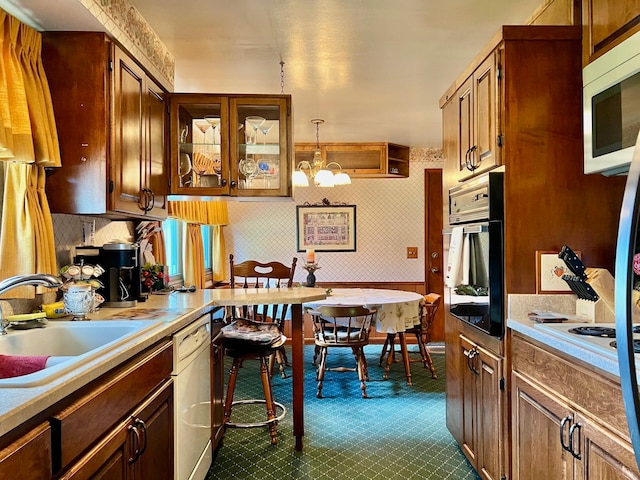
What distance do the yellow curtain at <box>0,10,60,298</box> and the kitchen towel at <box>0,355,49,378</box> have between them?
1.73ft

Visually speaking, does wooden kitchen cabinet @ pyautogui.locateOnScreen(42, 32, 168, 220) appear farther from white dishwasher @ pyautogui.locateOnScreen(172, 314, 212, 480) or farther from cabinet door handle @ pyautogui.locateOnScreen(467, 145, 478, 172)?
cabinet door handle @ pyautogui.locateOnScreen(467, 145, 478, 172)

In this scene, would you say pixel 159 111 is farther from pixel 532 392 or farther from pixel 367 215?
pixel 367 215

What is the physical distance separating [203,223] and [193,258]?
39cm

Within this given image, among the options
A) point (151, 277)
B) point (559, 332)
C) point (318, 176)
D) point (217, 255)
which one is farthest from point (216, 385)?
point (217, 255)

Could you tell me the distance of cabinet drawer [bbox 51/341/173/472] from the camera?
1.01 metres

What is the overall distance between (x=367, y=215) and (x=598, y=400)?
4.32m

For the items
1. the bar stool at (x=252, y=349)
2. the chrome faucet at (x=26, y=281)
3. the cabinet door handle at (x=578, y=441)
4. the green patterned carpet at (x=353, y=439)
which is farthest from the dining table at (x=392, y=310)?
the chrome faucet at (x=26, y=281)

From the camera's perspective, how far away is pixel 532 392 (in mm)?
1688

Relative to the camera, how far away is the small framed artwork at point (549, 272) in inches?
73.9

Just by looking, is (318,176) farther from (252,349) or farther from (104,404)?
(104,404)

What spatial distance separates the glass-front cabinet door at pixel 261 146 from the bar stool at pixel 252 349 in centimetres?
86

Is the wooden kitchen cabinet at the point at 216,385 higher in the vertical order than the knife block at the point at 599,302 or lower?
lower

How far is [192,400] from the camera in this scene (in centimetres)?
201

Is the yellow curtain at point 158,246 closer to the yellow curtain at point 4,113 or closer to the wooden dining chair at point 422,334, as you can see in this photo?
the yellow curtain at point 4,113
